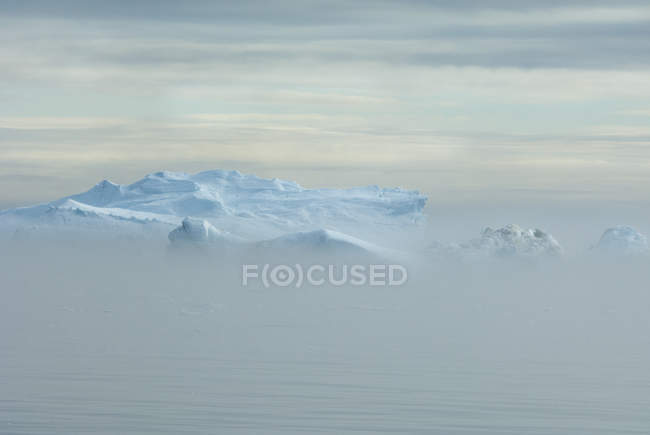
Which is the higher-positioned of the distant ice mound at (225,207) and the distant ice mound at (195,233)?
the distant ice mound at (225,207)

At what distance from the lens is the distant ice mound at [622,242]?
49719mm

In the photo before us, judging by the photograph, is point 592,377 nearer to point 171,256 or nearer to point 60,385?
point 60,385

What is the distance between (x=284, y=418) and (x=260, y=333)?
11.7m

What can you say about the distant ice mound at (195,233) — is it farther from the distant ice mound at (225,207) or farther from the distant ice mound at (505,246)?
the distant ice mound at (505,246)

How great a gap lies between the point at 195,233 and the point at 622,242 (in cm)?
2019

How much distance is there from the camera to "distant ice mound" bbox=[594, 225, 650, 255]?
163ft

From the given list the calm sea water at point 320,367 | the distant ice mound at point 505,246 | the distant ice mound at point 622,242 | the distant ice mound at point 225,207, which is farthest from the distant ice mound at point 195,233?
the distant ice mound at point 622,242

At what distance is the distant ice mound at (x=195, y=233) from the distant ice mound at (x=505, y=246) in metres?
9.90

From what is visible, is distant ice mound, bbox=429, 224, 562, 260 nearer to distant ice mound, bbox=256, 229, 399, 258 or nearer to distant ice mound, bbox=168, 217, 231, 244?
distant ice mound, bbox=256, 229, 399, 258

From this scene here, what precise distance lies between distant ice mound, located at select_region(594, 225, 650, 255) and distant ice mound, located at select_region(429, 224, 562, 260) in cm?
443

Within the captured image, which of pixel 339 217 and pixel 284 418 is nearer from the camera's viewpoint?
pixel 284 418

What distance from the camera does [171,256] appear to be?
50781mm

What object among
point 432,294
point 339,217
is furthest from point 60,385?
point 339,217

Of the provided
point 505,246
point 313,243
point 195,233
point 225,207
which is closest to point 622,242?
point 505,246
